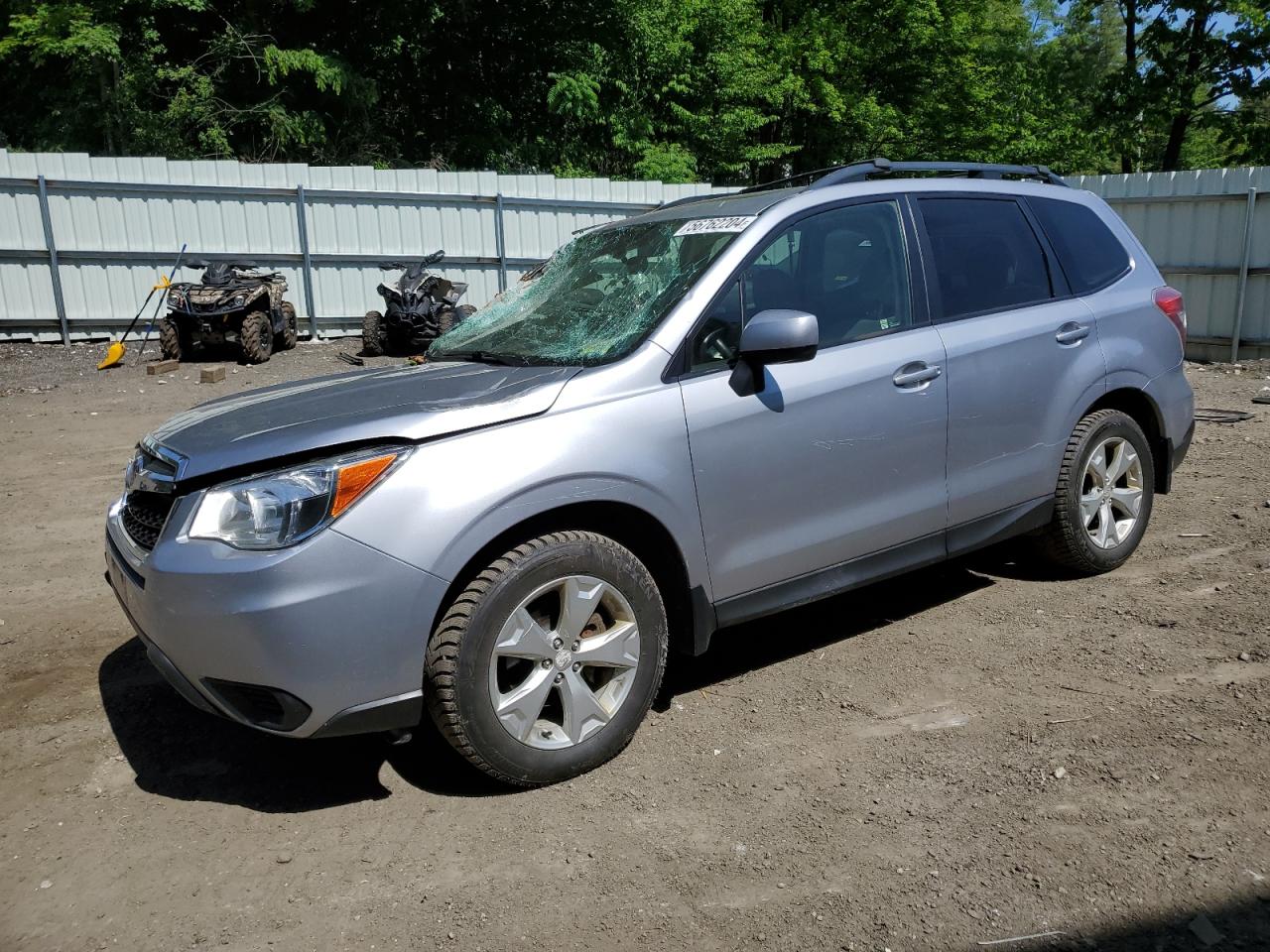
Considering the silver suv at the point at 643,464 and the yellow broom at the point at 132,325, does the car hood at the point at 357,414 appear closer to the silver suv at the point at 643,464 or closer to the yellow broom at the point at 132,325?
the silver suv at the point at 643,464

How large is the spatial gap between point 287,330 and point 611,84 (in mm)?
13311

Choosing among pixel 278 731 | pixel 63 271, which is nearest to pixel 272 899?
pixel 278 731

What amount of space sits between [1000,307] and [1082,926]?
8.61ft

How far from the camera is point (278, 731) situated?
2896mm

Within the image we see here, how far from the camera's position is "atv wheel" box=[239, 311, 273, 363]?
13055 millimetres

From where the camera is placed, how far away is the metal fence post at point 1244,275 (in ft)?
39.4

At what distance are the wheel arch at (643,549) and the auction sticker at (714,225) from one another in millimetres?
1154

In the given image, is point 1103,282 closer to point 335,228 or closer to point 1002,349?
point 1002,349

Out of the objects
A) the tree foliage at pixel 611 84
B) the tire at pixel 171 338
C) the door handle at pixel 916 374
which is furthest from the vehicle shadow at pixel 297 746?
the tree foliage at pixel 611 84

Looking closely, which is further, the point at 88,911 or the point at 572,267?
the point at 572,267

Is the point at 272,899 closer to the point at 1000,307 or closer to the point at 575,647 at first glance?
the point at 575,647

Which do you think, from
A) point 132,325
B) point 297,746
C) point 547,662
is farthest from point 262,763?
point 132,325

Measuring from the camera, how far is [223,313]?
13.0m

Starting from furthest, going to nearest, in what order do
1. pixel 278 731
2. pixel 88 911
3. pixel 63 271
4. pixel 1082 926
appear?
pixel 63 271, pixel 278 731, pixel 88 911, pixel 1082 926
